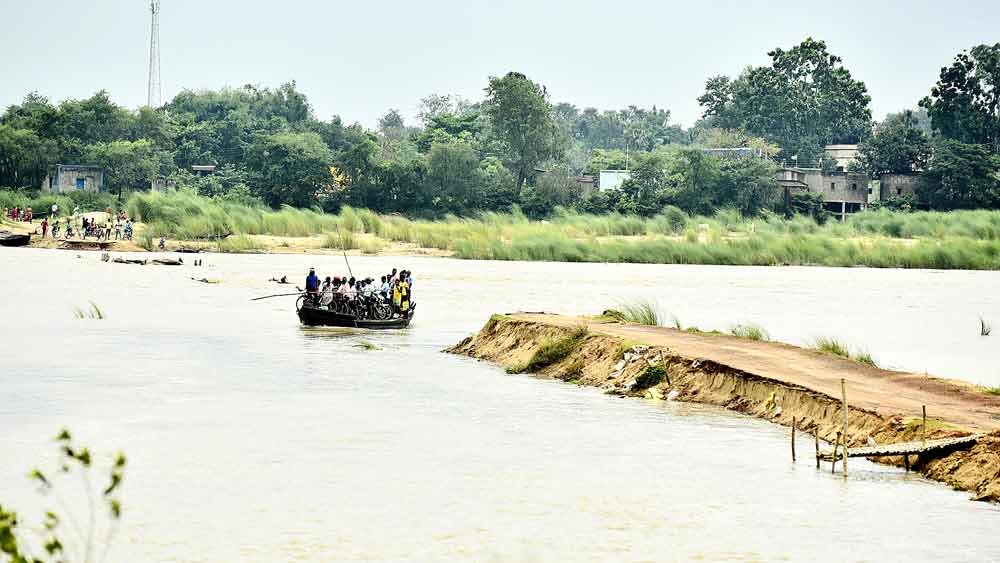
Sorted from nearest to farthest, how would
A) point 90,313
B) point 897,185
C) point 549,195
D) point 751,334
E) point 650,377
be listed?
point 650,377 < point 751,334 < point 90,313 < point 549,195 < point 897,185

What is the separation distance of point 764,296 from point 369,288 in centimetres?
1997

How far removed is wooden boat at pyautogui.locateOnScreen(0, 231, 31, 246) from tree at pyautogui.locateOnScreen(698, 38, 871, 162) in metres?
64.2

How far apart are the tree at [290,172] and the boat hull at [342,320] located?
5141 centimetres

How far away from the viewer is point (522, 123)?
99.2m

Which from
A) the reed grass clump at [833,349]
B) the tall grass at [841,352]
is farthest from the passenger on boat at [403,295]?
the reed grass clump at [833,349]

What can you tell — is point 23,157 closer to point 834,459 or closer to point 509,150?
point 509,150

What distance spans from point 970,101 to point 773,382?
86713mm

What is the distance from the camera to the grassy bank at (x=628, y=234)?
6912cm

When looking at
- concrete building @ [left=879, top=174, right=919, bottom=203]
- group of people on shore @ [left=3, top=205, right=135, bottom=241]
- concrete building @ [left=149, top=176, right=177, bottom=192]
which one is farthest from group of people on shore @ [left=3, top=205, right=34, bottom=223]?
concrete building @ [left=879, top=174, right=919, bottom=203]

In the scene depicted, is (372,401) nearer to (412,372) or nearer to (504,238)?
(412,372)

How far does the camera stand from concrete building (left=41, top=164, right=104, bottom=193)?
90000mm

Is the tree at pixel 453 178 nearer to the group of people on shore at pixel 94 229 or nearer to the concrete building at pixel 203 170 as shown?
the concrete building at pixel 203 170

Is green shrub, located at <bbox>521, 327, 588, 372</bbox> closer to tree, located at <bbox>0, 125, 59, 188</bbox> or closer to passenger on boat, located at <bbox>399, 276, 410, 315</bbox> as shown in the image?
passenger on boat, located at <bbox>399, 276, 410, 315</bbox>

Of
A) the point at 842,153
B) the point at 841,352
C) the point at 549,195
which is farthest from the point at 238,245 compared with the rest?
the point at 842,153
